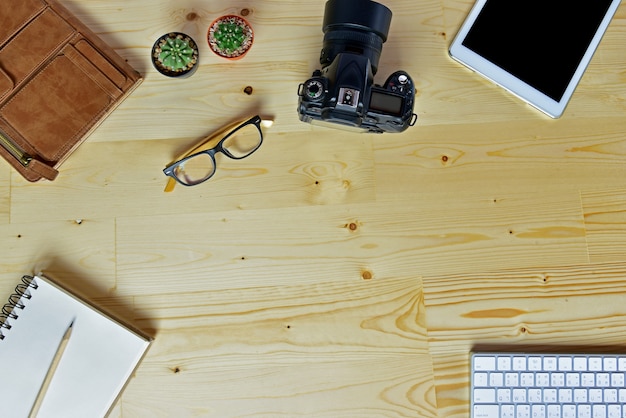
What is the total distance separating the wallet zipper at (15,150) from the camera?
0.87 m

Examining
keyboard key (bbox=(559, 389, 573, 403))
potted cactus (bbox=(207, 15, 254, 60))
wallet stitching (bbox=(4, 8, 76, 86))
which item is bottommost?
keyboard key (bbox=(559, 389, 573, 403))

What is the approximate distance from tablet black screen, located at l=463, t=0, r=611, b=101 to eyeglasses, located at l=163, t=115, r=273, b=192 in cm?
41

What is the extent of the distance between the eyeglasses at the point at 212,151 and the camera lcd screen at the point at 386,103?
0.19 meters

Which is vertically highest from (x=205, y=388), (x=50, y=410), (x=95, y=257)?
(x=95, y=257)

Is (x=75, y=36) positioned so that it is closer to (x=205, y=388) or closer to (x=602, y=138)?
(x=205, y=388)

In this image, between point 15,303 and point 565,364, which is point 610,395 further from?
point 15,303

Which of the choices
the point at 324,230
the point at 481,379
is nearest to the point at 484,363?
the point at 481,379

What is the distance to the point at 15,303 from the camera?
2.87 feet

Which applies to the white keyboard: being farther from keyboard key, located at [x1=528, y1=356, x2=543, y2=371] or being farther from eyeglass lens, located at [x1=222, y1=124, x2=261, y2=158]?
eyeglass lens, located at [x1=222, y1=124, x2=261, y2=158]

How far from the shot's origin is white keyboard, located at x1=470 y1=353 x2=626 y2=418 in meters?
0.87

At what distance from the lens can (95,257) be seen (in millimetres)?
901

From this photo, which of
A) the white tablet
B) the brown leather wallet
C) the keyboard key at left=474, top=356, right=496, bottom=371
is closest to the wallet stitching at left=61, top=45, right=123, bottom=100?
the brown leather wallet

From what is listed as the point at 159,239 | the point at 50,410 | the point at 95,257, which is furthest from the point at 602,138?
the point at 50,410

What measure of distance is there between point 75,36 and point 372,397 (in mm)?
789
